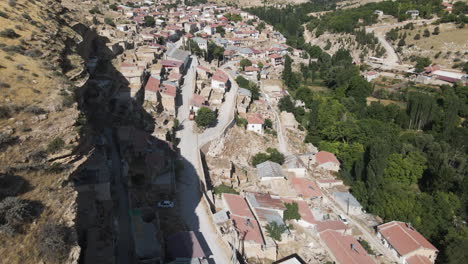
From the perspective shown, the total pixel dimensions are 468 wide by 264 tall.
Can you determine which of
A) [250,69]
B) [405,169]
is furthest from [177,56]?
[405,169]

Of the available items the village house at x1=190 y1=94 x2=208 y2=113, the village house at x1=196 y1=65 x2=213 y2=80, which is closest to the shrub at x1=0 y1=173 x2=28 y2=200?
the village house at x1=190 y1=94 x2=208 y2=113

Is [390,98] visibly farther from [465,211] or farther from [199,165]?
[199,165]

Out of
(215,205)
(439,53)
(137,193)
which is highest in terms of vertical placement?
(439,53)

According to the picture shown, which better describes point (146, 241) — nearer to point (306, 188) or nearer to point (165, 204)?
point (165, 204)

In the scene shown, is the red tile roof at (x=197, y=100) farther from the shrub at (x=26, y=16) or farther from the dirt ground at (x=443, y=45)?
the dirt ground at (x=443, y=45)

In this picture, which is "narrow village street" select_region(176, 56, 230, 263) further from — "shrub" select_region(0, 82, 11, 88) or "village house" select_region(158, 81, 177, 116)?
"shrub" select_region(0, 82, 11, 88)

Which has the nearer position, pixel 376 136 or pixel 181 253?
pixel 181 253

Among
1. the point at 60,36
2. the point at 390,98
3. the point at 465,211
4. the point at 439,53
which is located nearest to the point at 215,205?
the point at 60,36
